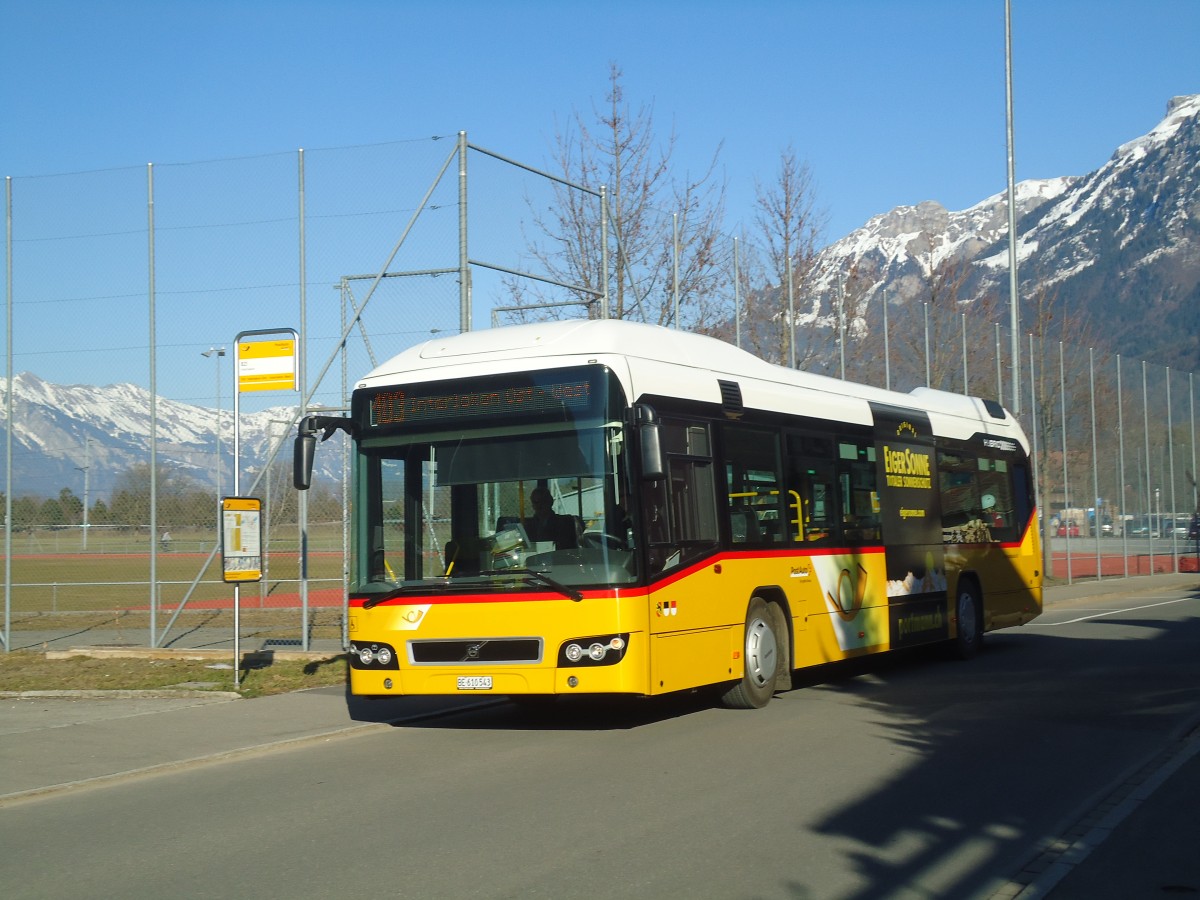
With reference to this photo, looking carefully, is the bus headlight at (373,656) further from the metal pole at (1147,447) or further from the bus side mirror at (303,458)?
the metal pole at (1147,447)

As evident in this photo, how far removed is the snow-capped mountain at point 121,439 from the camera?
61.0 feet

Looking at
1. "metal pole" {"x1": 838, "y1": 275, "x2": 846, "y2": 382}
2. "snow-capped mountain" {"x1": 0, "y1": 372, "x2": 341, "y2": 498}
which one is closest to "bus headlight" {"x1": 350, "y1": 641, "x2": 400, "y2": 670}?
"snow-capped mountain" {"x1": 0, "y1": 372, "x2": 341, "y2": 498}

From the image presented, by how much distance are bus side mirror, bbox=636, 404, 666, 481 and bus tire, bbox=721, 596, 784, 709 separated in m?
2.60

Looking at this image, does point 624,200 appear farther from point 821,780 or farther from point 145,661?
point 821,780

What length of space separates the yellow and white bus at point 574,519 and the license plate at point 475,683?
1 cm

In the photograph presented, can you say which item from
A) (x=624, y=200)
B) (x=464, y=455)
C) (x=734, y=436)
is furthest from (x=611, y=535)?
(x=624, y=200)

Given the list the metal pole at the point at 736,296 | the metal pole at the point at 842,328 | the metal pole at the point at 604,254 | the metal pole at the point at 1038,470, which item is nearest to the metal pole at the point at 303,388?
the metal pole at the point at 604,254

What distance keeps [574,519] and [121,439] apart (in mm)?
13603

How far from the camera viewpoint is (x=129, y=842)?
7.88m

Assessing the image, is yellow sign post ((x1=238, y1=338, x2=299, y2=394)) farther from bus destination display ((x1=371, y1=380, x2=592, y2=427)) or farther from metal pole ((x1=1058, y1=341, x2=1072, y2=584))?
metal pole ((x1=1058, y1=341, x2=1072, y2=584))

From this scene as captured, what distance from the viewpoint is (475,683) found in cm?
1104

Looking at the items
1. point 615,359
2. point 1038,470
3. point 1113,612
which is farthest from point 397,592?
point 1038,470

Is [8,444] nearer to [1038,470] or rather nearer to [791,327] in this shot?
[791,327]

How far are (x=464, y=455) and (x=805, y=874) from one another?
221 inches
